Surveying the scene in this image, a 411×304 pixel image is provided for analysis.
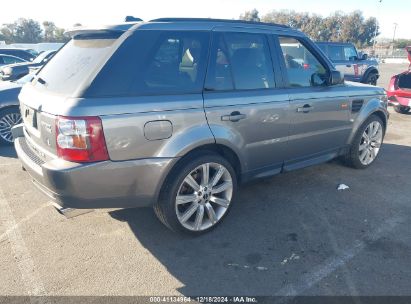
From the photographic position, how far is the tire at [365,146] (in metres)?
4.75

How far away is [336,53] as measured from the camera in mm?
12367

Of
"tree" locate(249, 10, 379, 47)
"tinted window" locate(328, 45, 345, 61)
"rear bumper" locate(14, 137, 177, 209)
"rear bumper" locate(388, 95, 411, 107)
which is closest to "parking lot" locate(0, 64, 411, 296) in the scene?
"rear bumper" locate(14, 137, 177, 209)

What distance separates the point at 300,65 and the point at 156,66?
75.2 inches

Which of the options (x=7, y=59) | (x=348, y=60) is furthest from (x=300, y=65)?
(x=7, y=59)

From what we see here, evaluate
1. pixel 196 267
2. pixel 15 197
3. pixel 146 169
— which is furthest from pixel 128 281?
pixel 15 197

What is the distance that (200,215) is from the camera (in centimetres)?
318

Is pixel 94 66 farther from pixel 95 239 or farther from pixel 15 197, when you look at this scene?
pixel 15 197

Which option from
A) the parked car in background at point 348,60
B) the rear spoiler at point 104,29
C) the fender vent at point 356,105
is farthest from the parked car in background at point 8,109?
the parked car in background at point 348,60

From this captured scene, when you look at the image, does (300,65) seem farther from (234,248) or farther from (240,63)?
(234,248)

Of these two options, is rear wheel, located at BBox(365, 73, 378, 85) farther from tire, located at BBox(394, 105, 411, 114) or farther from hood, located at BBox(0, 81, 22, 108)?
hood, located at BBox(0, 81, 22, 108)

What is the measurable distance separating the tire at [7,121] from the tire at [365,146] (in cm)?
552

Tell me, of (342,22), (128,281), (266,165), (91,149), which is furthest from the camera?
(342,22)

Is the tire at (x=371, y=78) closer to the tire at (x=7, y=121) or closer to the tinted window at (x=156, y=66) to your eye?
the tinted window at (x=156, y=66)

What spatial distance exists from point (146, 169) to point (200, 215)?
2.61 ft
